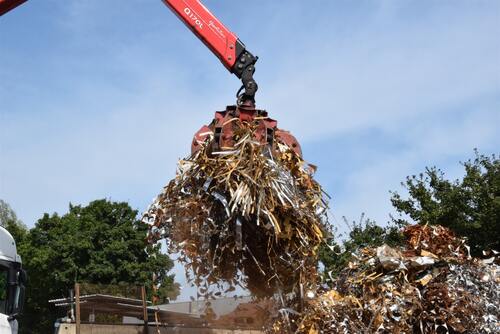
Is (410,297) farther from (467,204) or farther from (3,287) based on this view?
(467,204)

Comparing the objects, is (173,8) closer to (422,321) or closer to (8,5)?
(8,5)

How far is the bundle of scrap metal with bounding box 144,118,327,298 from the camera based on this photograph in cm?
590

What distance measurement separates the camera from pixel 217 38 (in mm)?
7098

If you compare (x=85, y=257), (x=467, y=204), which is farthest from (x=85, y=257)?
(x=467, y=204)

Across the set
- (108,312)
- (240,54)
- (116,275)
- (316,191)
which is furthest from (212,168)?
(116,275)

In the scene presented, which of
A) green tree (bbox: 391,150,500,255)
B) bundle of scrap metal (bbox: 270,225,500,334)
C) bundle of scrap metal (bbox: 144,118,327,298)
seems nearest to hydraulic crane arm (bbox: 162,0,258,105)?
bundle of scrap metal (bbox: 144,118,327,298)

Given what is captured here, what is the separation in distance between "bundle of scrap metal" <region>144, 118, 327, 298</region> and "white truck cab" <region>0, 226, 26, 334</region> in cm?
205

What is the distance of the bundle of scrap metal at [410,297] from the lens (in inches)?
245

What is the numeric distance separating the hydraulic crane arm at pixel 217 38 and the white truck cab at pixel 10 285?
10.5 ft

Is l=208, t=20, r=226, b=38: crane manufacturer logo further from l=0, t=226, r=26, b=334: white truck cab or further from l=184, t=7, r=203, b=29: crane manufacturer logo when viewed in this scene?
l=0, t=226, r=26, b=334: white truck cab

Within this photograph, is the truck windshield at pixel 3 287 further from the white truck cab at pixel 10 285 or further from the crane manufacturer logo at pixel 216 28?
the crane manufacturer logo at pixel 216 28

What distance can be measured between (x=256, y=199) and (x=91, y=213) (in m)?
27.2

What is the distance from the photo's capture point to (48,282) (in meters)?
29.6

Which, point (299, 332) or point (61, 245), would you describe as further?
point (61, 245)
